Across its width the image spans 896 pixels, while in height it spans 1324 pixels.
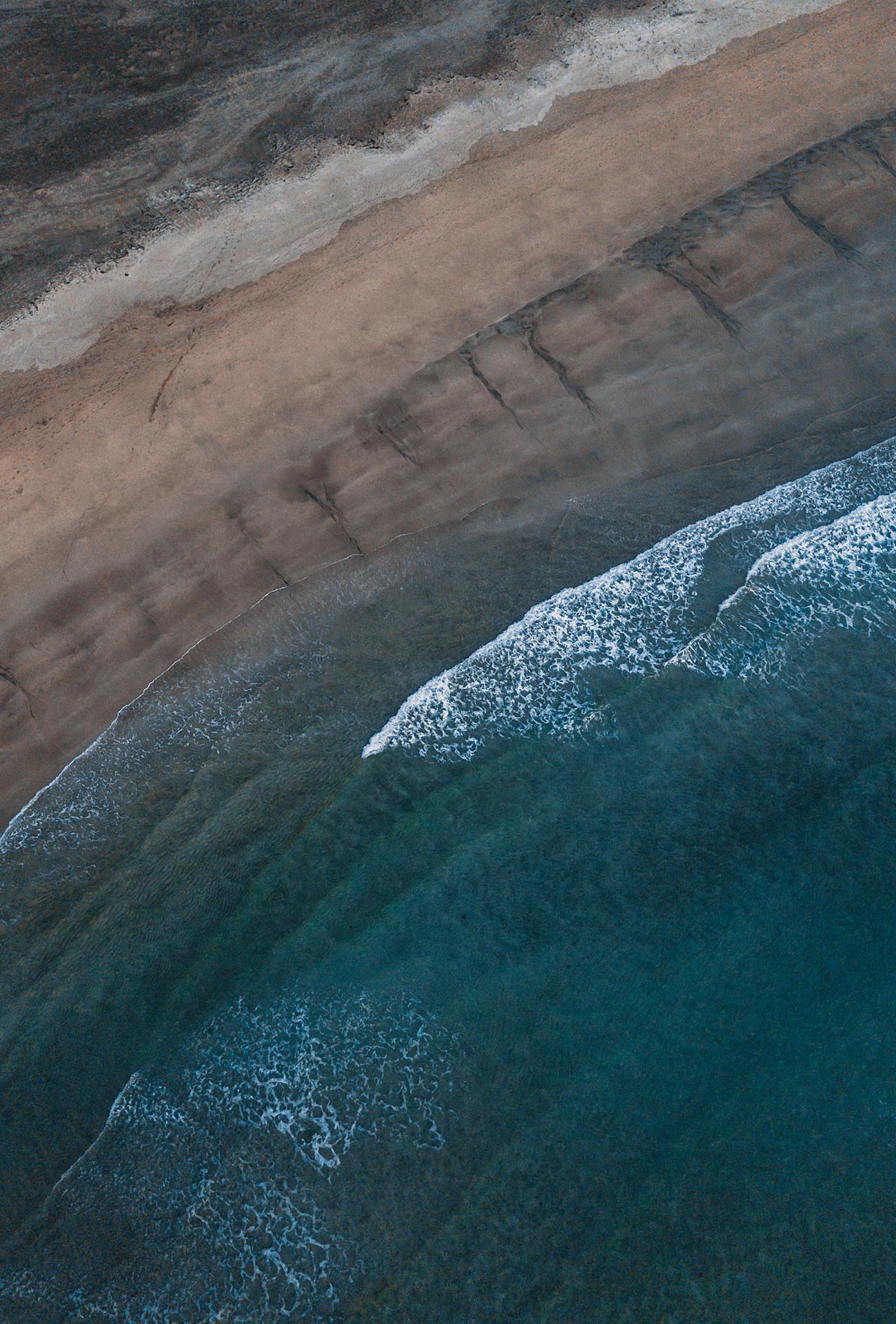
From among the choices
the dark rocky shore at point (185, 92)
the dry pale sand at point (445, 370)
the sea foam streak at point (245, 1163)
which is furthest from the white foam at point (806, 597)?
the dark rocky shore at point (185, 92)

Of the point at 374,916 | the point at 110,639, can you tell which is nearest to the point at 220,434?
the point at 110,639

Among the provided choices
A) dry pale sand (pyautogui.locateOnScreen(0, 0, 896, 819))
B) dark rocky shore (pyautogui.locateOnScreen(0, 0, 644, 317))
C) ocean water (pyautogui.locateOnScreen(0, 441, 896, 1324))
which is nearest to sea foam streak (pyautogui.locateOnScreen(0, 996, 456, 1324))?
ocean water (pyautogui.locateOnScreen(0, 441, 896, 1324))

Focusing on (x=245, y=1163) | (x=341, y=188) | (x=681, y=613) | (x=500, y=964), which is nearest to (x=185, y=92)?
(x=341, y=188)

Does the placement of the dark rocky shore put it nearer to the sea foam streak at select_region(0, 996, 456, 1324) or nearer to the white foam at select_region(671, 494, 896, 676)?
the white foam at select_region(671, 494, 896, 676)

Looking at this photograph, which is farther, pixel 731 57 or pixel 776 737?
pixel 731 57

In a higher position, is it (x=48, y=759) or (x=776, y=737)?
(x=48, y=759)

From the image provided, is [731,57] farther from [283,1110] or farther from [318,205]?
[283,1110]
